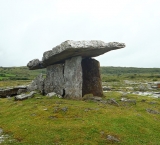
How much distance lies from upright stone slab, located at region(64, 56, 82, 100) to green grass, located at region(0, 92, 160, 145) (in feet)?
16.1

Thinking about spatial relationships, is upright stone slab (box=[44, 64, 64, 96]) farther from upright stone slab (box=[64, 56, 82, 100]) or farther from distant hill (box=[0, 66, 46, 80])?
distant hill (box=[0, 66, 46, 80])

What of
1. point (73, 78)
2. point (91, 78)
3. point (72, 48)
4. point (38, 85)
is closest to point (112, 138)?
point (72, 48)

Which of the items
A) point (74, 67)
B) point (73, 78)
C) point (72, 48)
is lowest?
point (73, 78)

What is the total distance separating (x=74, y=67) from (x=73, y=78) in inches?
48.6

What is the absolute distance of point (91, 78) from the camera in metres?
25.1

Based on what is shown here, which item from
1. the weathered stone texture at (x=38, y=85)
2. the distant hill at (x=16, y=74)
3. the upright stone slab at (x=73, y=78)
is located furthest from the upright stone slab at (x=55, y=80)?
the distant hill at (x=16, y=74)

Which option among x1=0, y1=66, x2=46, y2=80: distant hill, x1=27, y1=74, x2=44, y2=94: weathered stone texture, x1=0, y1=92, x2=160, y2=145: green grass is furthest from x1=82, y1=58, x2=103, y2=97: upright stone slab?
x1=0, y1=66, x2=46, y2=80: distant hill

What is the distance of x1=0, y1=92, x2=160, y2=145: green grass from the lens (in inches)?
473

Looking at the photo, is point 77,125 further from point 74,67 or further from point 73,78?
point 74,67

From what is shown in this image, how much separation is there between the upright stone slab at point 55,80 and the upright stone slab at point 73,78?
3.82 feet

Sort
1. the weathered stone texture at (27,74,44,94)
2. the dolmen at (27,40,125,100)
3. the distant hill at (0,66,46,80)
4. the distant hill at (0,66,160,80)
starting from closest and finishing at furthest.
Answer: the dolmen at (27,40,125,100), the weathered stone texture at (27,74,44,94), the distant hill at (0,66,46,80), the distant hill at (0,66,160,80)

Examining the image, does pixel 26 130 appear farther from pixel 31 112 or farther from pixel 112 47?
pixel 112 47

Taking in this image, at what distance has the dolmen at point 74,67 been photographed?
21.1 m

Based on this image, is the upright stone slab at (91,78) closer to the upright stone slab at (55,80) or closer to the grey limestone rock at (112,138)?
the upright stone slab at (55,80)
